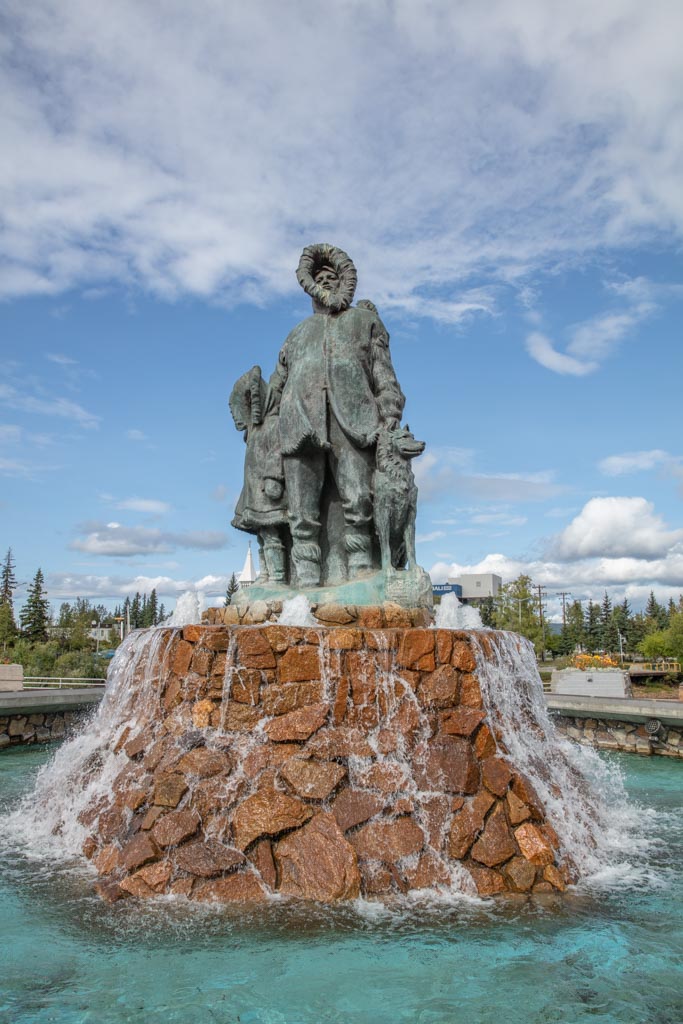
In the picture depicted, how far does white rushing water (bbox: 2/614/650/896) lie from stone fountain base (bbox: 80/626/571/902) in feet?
0.06

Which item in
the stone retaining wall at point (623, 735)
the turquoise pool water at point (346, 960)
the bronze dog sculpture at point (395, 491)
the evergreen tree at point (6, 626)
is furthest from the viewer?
the evergreen tree at point (6, 626)

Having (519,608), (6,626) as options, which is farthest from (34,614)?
(519,608)

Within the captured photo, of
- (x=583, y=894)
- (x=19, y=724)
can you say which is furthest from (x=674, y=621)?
(x=583, y=894)

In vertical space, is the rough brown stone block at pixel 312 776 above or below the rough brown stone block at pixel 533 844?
above

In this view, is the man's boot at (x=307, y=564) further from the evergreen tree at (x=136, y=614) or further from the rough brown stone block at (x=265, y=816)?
the evergreen tree at (x=136, y=614)

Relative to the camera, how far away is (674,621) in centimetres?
4534

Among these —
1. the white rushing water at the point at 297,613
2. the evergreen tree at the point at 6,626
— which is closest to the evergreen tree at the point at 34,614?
the evergreen tree at the point at 6,626

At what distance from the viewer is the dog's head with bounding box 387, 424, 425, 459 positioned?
724 cm

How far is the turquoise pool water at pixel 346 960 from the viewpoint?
337cm

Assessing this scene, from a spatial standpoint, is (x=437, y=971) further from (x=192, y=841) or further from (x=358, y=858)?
(x=192, y=841)

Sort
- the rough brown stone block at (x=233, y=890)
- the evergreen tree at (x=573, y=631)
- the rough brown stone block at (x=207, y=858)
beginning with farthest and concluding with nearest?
the evergreen tree at (x=573, y=631) → the rough brown stone block at (x=207, y=858) → the rough brown stone block at (x=233, y=890)

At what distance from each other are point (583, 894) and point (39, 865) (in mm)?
3791

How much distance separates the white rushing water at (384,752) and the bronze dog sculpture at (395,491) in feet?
3.74

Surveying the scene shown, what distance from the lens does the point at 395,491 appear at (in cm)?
721
